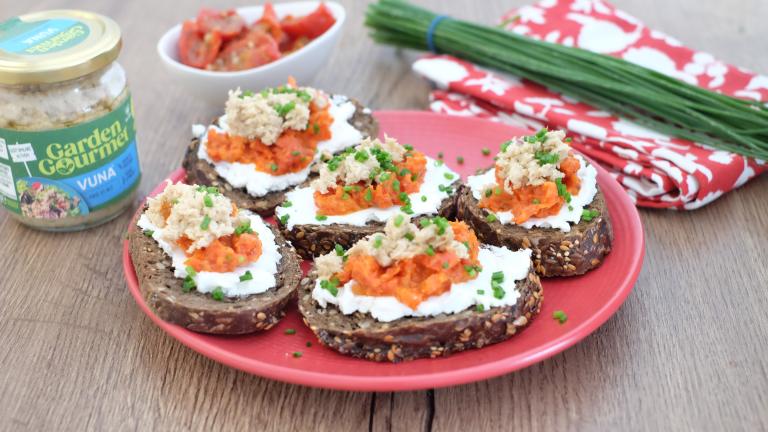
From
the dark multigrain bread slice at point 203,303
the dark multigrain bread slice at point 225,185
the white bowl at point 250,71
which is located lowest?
the dark multigrain bread slice at point 225,185

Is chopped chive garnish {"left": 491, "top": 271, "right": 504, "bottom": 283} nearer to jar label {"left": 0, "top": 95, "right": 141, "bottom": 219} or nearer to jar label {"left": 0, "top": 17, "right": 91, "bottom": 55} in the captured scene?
jar label {"left": 0, "top": 95, "right": 141, "bottom": 219}

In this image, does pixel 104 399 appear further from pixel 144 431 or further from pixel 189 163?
pixel 189 163

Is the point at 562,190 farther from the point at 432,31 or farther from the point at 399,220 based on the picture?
the point at 432,31

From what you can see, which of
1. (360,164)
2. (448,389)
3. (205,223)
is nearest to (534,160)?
(360,164)

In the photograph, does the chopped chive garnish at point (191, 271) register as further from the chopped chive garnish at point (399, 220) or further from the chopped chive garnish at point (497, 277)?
the chopped chive garnish at point (497, 277)

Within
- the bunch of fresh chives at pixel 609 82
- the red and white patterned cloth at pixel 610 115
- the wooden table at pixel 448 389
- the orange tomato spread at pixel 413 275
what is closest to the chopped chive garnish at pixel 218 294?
the wooden table at pixel 448 389

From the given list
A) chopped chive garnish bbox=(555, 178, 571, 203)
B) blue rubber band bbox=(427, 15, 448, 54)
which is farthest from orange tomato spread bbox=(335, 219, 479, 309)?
blue rubber band bbox=(427, 15, 448, 54)
